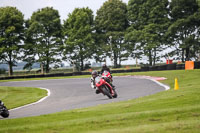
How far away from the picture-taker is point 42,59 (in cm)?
6694

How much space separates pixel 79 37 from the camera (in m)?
65.4

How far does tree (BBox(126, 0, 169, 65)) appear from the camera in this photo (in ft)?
199

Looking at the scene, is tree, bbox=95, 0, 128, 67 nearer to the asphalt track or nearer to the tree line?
the tree line

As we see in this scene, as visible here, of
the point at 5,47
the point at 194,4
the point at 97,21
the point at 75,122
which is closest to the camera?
the point at 75,122

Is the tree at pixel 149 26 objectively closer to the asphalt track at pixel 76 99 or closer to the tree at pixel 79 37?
the tree at pixel 79 37

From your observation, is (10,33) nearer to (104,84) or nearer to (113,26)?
(113,26)

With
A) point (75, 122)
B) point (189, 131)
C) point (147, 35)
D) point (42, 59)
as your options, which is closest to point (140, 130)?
point (189, 131)

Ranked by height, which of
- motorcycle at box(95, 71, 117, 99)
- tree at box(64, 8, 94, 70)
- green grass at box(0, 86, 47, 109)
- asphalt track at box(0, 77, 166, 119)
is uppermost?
tree at box(64, 8, 94, 70)

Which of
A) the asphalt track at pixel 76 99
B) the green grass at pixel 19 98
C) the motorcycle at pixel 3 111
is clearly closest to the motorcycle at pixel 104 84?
the asphalt track at pixel 76 99

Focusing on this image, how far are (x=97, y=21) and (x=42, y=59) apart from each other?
42.3ft

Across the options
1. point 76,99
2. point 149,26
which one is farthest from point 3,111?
point 149,26

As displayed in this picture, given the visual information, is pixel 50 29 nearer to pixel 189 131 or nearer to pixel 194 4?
pixel 194 4

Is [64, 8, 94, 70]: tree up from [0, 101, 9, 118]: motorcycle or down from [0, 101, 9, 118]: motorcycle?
up

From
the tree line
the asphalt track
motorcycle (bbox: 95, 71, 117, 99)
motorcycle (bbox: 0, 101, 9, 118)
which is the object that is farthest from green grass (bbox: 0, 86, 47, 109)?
the tree line
